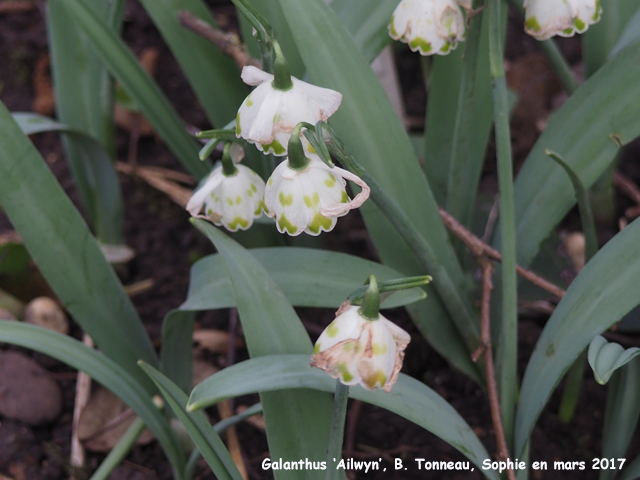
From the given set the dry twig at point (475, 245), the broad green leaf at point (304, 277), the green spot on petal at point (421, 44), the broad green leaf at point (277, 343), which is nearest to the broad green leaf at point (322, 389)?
the broad green leaf at point (277, 343)

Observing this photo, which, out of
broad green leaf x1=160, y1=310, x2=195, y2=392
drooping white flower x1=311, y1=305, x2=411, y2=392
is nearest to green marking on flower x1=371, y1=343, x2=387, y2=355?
drooping white flower x1=311, y1=305, x2=411, y2=392

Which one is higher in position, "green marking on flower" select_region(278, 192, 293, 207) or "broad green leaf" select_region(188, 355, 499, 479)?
"green marking on flower" select_region(278, 192, 293, 207)

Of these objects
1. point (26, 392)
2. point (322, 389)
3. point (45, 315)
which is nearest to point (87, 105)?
point (45, 315)

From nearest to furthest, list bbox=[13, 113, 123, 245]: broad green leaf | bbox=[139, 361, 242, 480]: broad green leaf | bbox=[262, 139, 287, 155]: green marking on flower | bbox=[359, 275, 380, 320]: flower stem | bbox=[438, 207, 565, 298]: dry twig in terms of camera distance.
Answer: bbox=[359, 275, 380, 320]: flower stem
bbox=[262, 139, 287, 155]: green marking on flower
bbox=[139, 361, 242, 480]: broad green leaf
bbox=[438, 207, 565, 298]: dry twig
bbox=[13, 113, 123, 245]: broad green leaf

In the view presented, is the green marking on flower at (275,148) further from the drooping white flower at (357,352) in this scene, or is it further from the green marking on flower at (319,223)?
the drooping white flower at (357,352)

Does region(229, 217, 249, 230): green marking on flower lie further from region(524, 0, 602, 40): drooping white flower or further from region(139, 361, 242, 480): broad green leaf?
region(524, 0, 602, 40): drooping white flower

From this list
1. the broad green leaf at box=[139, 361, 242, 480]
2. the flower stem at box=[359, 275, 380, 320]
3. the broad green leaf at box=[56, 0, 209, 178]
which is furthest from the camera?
the broad green leaf at box=[56, 0, 209, 178]

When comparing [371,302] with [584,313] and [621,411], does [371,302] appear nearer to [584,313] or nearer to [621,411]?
[584,313]
